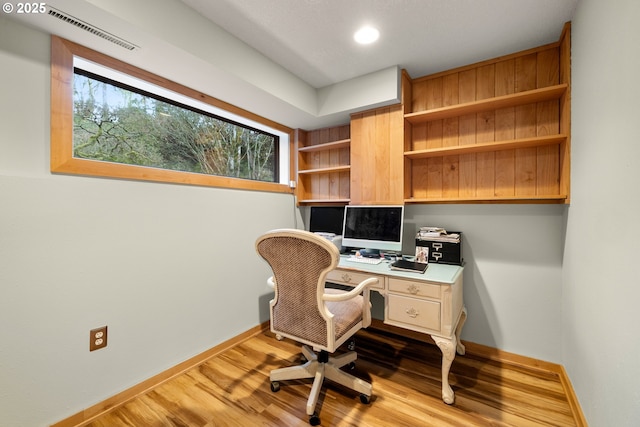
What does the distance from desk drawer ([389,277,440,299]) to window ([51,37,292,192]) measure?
1543 millimetres

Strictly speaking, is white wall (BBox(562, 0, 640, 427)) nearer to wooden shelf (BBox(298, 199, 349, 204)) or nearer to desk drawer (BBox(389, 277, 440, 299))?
desk drawer (BBox(389, 277, 440, 299))

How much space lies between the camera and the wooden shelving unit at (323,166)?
2854 millimetres

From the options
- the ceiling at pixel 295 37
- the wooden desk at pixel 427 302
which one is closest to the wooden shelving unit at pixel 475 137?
the ceiling at pixel 295 37

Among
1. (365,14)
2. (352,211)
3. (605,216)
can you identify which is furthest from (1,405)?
(605,216)

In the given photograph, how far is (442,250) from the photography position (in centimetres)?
211

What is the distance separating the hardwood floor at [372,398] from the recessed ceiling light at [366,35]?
2.36 m

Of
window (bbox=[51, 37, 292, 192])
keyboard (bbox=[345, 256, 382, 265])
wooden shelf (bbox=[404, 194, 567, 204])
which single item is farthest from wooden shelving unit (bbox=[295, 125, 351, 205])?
wooden shelf (bbox=[404, 194, 567, 204])

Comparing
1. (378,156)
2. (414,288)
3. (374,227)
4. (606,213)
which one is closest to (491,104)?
(378,156)

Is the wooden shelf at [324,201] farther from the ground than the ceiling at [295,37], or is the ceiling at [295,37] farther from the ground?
the ceiling at [295,37]

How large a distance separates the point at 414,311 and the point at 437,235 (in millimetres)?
723

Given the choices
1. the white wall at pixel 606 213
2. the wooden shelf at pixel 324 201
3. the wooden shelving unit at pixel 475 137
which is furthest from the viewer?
the wooden shelf at pixel 324 201

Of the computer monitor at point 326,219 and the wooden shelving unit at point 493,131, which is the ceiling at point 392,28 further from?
the computer monitor at point 326,219

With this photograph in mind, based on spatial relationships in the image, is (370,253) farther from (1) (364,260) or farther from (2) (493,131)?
(2) (493,131)

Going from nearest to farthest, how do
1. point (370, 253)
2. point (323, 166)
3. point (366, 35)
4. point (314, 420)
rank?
point (314, 420) → point (366, 35) → point (370, 253) → point (323, 166)
